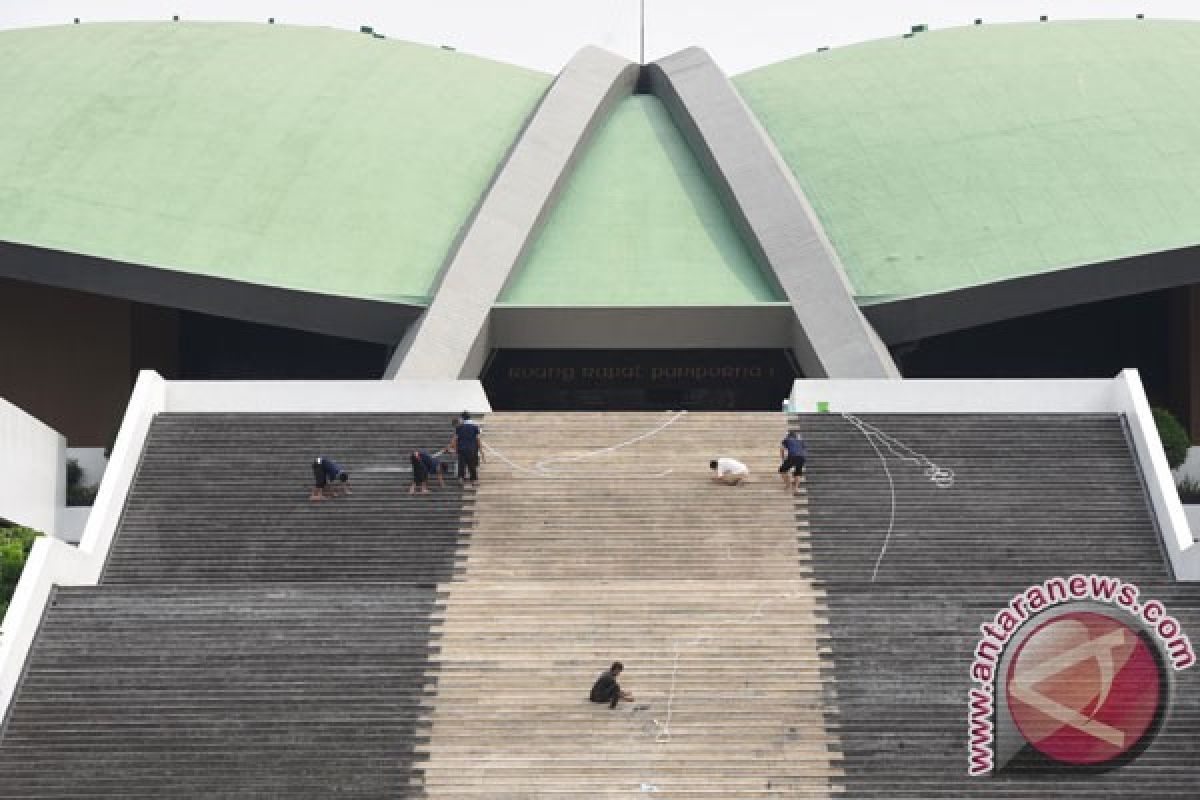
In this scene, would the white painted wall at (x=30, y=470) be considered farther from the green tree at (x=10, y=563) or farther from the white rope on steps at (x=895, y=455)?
the white rope on steps at (x=895, y=455)

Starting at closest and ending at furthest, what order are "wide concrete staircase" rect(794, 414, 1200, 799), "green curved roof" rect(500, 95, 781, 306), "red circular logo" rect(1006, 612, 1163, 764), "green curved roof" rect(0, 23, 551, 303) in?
"red circular logo" rect(1006, 612, 1163, 764)
"wide concrete staircase" rect(794, 414, 1200, 799)
"green curved roof" rect(0, 23, 551, 303)
"green curved roof" rect(500, 95, 781, 306)

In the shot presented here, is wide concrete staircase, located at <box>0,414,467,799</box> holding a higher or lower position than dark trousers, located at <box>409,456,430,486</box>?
lower

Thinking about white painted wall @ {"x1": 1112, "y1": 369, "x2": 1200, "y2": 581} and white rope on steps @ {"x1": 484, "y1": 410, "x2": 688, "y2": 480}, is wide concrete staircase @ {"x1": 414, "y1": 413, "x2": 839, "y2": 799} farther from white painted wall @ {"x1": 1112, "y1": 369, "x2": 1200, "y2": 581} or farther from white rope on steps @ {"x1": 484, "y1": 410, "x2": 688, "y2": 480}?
white painted wall @ {"x1": 1112, "y1": 369, "x2": 1200, "y2": 581}

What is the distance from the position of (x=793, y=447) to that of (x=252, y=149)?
559 inches

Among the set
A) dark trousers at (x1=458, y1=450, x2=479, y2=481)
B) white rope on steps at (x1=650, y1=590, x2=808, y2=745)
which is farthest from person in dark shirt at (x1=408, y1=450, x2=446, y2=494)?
white rope on steps at (x1=650, y1=590, x2=808, y2=745)

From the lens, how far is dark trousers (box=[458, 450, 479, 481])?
76.5ft

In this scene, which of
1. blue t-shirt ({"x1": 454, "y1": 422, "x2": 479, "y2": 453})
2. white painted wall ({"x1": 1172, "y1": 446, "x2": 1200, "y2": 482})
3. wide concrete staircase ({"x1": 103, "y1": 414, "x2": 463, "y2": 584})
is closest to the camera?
wide concrete staircase ({"x1": 103, "y1": 414, "x2": 463, "y2": 584})

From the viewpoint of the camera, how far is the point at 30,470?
2577 cm

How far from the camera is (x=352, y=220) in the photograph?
32281mm

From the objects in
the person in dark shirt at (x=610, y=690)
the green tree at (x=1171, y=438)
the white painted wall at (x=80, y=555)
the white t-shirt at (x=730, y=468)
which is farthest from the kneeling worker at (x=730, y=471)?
the green tree at (x=1171, y=438)

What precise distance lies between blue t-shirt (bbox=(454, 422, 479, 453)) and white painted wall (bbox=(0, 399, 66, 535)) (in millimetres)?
5737

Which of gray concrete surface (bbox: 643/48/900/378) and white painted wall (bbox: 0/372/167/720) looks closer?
white painted wall (bbox: 0/372/167/720)

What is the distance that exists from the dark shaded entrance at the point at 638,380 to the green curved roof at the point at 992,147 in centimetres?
302

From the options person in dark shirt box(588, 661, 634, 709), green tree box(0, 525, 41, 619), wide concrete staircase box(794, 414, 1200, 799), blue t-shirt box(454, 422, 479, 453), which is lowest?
wide concrete staircase box(794, 414, 1200, 799)
